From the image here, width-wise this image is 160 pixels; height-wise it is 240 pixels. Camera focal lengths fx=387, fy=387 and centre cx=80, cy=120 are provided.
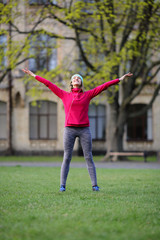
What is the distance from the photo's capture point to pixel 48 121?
29062 millimetres

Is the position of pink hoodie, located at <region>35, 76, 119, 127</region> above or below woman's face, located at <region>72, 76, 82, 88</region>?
below

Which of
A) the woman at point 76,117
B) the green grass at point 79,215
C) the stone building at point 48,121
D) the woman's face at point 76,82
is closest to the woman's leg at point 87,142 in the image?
the woman at point 76,117

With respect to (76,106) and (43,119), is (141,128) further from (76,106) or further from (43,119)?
(76,106)

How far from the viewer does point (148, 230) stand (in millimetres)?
4277

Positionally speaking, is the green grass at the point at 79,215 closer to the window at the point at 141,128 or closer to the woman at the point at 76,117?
the woman at the point at 76,117

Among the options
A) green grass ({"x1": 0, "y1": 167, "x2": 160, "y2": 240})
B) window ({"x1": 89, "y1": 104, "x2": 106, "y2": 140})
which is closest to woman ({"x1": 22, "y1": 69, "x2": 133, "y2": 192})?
green grass ({"x1": 0, "y1": 167, "x2": 160, "y2": 240})

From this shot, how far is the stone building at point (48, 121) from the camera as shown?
2842 centimetres

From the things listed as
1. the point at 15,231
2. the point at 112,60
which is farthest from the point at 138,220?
the point at 112,60

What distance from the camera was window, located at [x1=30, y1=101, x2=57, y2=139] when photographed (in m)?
29.0

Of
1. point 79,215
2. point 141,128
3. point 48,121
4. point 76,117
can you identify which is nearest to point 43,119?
point 48,121

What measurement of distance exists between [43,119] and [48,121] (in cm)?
40

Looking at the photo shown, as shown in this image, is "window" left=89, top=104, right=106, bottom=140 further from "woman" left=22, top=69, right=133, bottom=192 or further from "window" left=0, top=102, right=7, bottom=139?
"woman" left=22, top=69, right=133, bottom=192

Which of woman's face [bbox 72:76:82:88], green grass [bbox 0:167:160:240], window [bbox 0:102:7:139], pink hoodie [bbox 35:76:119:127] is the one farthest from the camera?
window [bbox 0:102:7:139]

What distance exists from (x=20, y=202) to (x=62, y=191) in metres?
1.51
